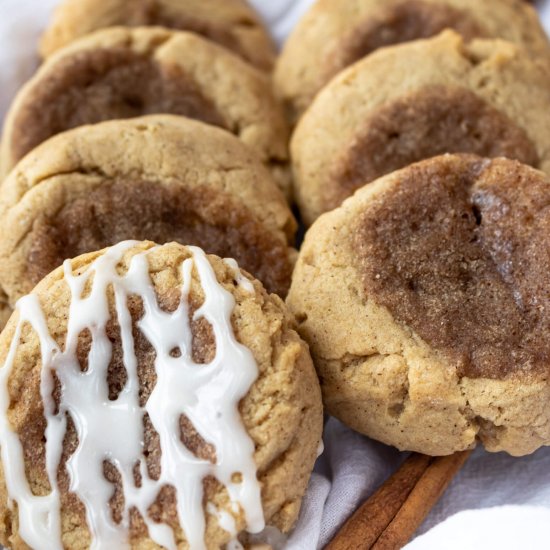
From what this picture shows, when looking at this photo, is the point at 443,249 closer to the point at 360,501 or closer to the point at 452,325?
the point at 452,325

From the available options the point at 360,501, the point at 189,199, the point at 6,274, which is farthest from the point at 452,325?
the point at 6,274

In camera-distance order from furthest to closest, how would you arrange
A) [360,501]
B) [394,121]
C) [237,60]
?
1. [237,60]
2. [394,121]
3. [360,501]

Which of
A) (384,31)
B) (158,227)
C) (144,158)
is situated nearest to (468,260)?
(158,227)

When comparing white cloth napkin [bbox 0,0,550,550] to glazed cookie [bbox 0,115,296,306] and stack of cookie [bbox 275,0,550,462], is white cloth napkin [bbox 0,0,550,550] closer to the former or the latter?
stack of cookie [bbox 275,0,550,462]

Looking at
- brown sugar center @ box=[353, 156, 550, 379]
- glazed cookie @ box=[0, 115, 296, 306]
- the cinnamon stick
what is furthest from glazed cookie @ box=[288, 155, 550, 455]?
glazed cookie @ box=[0, 115, 296, 306]

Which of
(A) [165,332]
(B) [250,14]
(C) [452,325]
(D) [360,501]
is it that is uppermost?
(B) [250,14]

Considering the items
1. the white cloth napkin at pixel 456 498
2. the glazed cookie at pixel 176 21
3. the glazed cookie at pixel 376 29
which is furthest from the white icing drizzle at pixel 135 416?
the glazed cookie at pixel 176 21

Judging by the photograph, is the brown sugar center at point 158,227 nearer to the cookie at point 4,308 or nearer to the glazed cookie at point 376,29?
the cookie at point 4,308
